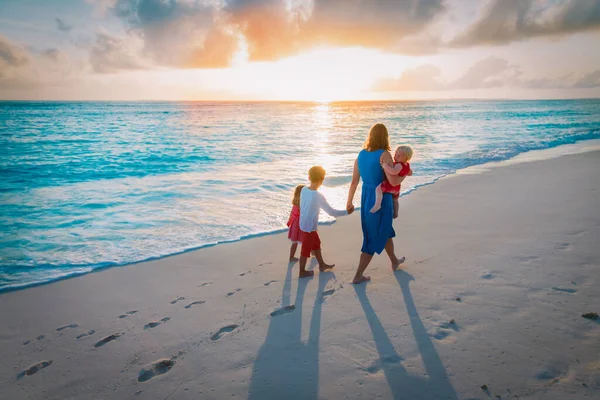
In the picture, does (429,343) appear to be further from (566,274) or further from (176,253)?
(176,253)

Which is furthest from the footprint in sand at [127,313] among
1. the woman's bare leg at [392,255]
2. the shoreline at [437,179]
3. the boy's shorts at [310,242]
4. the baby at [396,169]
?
the woman's bare leg at [392,255]

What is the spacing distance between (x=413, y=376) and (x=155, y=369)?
2194 millimetres

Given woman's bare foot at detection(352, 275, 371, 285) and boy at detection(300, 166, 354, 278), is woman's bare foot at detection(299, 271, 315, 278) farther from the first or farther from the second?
woman's bare foot at detection(352, 275, 371, 285)

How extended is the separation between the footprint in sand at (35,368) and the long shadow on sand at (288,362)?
1955 mm

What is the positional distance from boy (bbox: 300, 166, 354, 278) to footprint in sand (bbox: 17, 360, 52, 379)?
2.80 m

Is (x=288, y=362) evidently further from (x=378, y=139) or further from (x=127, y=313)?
(x=378, y=139)

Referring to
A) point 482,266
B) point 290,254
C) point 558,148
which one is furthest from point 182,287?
point 558,148

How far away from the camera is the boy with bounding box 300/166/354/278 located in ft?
14.4

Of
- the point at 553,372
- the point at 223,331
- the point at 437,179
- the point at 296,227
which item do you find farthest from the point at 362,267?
the point at 437,179

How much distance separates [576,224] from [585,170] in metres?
6.11

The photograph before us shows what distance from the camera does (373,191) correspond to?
410 cm

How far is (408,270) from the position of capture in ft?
15.1

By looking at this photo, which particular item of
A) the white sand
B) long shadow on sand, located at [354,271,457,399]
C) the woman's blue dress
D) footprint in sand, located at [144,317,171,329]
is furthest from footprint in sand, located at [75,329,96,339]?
the woman's blue dress

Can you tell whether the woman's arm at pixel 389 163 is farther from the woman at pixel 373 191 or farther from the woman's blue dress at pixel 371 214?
the woman's blue dress at pixel 371 214
